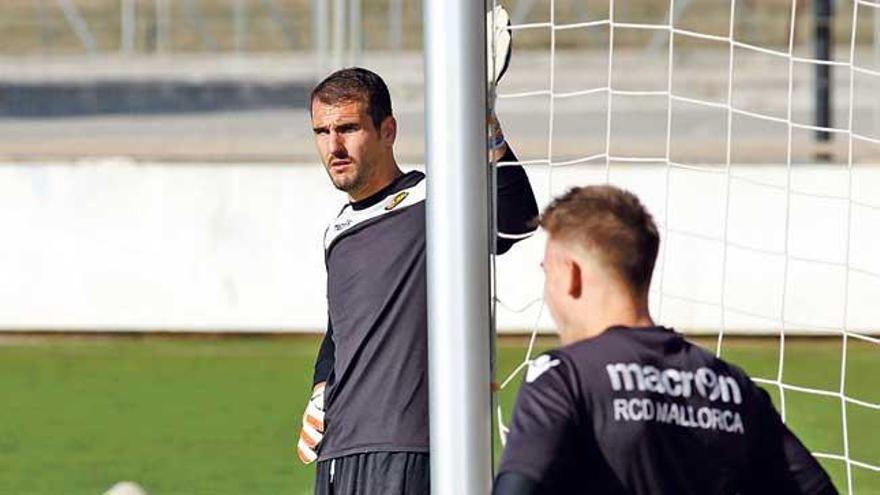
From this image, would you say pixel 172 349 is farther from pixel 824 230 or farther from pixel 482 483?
pixel 482 483

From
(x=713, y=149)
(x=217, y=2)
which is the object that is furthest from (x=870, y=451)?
(x=217, y=2)

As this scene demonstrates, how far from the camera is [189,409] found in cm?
972

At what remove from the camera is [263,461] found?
847 cm

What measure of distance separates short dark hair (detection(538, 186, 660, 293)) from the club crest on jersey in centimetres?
151

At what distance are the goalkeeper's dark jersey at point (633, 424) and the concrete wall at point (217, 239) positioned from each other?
7.83 m

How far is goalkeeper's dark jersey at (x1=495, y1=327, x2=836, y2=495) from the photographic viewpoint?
319cm

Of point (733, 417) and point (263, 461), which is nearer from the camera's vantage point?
point (733, 417)

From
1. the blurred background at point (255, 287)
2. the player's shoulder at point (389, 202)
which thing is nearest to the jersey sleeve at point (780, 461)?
the player's shoulder at point (389, 202)

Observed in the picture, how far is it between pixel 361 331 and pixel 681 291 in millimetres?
6489

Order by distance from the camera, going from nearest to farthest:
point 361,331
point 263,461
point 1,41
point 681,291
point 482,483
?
point 482,483 → point 361,331 → point 263,461 → point 681,291 → point 1,41

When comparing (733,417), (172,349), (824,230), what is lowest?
(172,349)

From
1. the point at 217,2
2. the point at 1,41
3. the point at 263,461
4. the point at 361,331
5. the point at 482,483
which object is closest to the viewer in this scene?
the point at 482,483

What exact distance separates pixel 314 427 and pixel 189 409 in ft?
15.7

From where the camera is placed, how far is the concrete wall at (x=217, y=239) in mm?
11211
